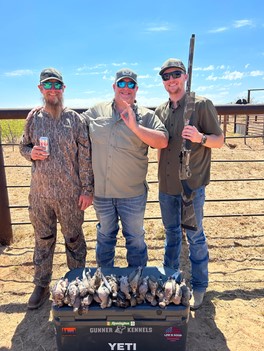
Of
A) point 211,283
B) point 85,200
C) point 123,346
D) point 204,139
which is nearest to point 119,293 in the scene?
point 123,346

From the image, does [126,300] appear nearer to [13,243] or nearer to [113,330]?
[113,330]

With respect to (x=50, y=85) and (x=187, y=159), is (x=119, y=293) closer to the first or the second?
(x=187, y=159)

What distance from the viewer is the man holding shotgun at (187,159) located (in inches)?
99.0

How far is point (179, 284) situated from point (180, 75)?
148 centimetres

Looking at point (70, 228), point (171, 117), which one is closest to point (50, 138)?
point (70, 228)

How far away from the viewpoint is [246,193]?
6539 millimetres

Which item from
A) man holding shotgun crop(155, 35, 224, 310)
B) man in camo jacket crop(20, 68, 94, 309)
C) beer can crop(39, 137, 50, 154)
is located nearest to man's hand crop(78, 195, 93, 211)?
man in camo jacket crop(20, 68, 94, 309)

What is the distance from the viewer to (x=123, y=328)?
2113 mm

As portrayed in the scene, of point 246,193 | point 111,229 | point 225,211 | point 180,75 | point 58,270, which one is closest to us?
point 180,75

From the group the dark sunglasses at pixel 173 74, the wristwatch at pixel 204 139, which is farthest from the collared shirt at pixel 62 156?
the wristwatch at pixel 204 139

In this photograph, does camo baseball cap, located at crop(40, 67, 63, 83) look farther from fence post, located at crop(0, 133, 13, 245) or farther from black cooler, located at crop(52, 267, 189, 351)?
black cooler, located at crop(52, 267, 189, 351)

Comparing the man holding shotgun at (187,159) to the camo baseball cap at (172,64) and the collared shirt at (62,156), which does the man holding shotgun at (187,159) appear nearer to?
the camo baseball cap at (172,64)

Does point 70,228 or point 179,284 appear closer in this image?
point 179,284

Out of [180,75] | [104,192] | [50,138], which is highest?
[180,75]
